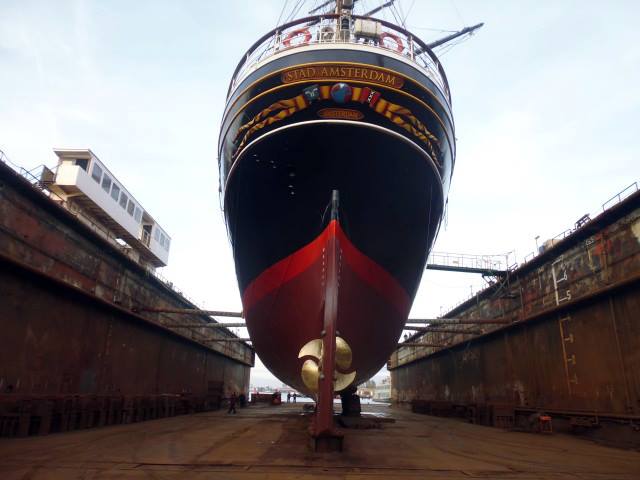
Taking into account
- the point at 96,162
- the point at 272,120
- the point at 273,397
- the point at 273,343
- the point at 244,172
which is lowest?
the point at 273,397

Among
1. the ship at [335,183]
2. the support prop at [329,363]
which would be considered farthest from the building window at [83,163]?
the support prop at [329,363]

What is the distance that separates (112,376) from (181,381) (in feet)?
26.3

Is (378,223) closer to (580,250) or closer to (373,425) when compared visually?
(373,425)

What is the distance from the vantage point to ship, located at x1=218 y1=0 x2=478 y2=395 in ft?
24.1

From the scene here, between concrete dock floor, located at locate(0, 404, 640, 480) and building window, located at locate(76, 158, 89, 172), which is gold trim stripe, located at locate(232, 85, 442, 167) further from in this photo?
building window, located at locate(76, 158, 89, 172)

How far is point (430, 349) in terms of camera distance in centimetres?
2998

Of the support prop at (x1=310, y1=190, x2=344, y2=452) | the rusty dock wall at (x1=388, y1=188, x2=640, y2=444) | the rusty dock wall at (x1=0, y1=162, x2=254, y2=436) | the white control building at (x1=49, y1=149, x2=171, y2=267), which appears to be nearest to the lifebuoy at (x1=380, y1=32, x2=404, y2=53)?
the support prop at (x1=310, y1=190, x2=344, y2=452)

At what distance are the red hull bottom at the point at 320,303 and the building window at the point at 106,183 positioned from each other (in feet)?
66.2

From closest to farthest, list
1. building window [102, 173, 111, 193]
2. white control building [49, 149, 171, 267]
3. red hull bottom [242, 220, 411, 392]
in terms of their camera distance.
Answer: red hull bottom [242, 220, 411, 392] < white control building [49, 149, 171, 267] < building window [102, 173, 111, 193]

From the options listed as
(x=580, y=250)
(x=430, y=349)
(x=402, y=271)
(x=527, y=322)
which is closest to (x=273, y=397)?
(x=430, y=349)

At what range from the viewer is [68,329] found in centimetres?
1283

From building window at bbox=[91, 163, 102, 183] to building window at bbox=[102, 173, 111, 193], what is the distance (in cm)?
47

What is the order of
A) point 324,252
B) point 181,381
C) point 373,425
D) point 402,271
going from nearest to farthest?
point 324,252, point 402,271, point 373,425, point 181,381

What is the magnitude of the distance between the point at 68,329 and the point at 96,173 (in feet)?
47.2
